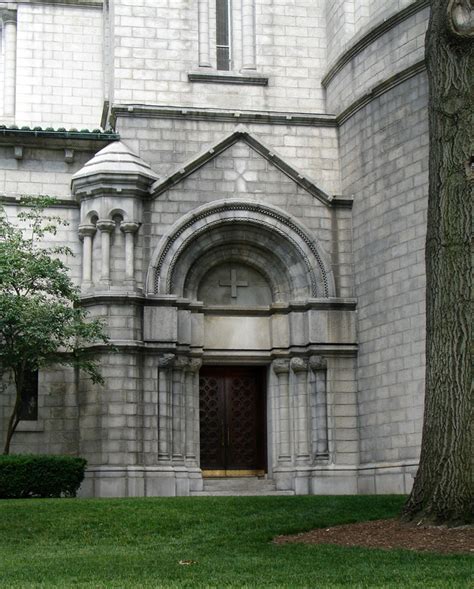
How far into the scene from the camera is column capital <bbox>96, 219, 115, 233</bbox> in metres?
23.8

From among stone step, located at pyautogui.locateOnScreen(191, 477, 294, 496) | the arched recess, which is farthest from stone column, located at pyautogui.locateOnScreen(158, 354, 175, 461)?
the arched recess

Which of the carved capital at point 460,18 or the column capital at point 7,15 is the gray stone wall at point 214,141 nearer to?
the column capital at point 7,15

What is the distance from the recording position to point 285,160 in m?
25.2

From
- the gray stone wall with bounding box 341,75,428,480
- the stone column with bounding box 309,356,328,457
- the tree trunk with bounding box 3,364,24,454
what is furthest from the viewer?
the stone column with bounding box 309,356,328,457

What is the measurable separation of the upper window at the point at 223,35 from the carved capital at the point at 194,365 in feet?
23.7

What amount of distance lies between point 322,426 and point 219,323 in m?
3.33

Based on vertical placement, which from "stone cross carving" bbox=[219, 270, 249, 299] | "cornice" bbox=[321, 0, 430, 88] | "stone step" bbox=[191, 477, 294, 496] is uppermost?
"cornice" bbox=[321, 0, 430, 88]

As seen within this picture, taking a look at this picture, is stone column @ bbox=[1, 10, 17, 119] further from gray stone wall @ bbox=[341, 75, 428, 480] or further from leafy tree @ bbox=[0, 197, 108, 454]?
gray stone wall @ bbox=[341, 75, 428, 480]

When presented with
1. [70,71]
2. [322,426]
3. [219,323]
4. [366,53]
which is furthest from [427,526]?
[70,71]

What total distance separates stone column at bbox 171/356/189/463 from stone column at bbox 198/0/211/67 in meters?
7.24

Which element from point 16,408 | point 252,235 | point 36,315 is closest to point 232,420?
point 252,235

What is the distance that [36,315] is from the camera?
2164 cm

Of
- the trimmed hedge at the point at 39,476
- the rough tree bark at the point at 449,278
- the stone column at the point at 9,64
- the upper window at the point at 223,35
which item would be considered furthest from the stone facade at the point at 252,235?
the stone column at the point at 9,64

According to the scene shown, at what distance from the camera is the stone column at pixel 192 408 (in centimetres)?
2413
